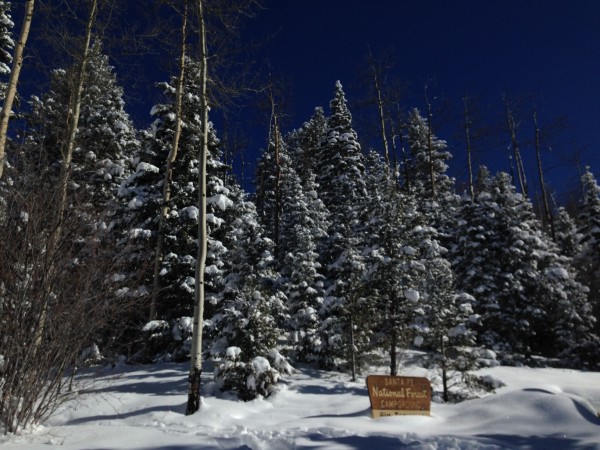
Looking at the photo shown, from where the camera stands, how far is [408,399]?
945cm

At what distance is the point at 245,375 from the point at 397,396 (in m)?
3.95

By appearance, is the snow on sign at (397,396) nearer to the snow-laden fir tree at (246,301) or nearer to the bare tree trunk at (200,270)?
the snow-laden fir tree at (246,301)

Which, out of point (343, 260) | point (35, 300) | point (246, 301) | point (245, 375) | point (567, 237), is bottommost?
point (245, 375)

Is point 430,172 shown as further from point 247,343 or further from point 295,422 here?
point 295,422

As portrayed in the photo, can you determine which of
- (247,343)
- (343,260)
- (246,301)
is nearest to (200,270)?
(246,301)

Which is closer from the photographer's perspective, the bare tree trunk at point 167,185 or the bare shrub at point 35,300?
the bare shrub at point 35,300

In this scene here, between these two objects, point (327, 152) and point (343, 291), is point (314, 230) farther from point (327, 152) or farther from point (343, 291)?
point (327, 152)

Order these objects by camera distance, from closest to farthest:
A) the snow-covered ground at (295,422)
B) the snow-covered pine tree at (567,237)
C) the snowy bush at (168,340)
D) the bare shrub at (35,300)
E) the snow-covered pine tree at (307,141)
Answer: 1. the bare shrub at (35,300)
2. the snow-covered ground at (295,422)
3. the snowy bush at (168,340)
4. the snow-covered pine tree at (567,237)
5. the snow-covered pine tree at (307,141)

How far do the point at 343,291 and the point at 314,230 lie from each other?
6.03 meters

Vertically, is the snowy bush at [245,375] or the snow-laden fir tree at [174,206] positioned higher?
the snow-laden fir tree at [174,206]

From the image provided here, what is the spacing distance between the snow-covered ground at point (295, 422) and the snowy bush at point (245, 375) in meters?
0.34

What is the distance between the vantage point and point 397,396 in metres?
9.43

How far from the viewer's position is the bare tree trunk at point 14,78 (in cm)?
958

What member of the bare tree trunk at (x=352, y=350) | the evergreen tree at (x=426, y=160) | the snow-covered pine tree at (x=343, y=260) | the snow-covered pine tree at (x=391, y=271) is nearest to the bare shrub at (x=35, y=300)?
the bare tree trunk at (x=352, y=350)
